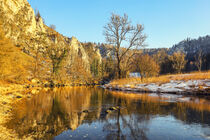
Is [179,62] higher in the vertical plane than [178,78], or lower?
higher

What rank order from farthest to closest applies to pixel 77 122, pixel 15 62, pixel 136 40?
pixel 136 40 → pixel 15 62 → pixel 77 122

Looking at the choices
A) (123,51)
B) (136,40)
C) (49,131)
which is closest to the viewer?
(49,131)

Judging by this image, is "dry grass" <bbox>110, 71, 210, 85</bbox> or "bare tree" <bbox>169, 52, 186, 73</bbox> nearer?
"dry grass" <bbox>110, 71, 210, 85</bbox>

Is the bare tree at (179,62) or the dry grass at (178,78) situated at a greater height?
the bare tree at (179,62)

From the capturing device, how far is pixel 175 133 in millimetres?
5535

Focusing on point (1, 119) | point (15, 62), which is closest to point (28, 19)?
point (15, 62)

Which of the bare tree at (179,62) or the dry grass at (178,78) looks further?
the bare tree at (179,62)

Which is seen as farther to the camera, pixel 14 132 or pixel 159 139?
pixel 14 132

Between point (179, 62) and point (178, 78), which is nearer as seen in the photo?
point (178, 78)

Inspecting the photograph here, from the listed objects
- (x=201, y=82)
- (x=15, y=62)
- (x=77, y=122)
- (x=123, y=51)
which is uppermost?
(x=123, y=51)

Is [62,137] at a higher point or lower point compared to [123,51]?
lower

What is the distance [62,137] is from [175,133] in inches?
174

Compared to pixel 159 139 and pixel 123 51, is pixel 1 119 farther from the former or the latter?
pixel 123 51

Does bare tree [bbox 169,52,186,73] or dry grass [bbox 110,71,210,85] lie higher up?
bare tree [bbox 169,52,186,73]
